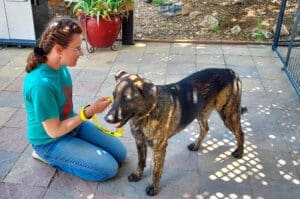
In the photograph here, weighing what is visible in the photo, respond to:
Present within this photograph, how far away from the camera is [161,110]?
2867mm

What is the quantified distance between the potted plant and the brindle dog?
10.2 ft

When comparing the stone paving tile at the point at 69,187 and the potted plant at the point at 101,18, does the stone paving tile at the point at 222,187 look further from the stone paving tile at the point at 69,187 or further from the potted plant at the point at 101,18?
the potted plant at the point at 101,18

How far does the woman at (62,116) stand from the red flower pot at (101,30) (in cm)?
297

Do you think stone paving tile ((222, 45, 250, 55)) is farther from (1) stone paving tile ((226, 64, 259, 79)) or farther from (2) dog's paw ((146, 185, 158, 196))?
(2) dog's paw ((146, 185, 158, 196))

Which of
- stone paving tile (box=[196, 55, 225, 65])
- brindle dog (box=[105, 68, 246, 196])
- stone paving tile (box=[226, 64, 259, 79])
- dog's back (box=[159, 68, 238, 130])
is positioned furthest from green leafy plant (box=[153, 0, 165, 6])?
dog's back (box=[159, 68, 238, 130])

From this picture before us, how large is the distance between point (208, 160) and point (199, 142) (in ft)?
0.77

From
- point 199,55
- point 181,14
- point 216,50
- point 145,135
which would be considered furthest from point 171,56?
point 145,135

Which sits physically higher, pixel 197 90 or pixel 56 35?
pixel 56 35

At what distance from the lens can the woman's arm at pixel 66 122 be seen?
9.37 feet

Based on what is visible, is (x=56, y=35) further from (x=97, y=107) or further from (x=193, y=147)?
(x=193, y=147)

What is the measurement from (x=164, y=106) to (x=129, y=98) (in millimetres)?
417

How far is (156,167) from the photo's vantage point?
10.1ft

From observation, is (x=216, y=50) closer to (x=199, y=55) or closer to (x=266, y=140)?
(x=199, y=55)

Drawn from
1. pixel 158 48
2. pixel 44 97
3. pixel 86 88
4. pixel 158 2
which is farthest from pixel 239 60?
pixel 44 97
